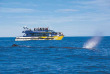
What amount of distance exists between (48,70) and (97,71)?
251 inches

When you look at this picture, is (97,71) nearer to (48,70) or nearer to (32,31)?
(48,70)

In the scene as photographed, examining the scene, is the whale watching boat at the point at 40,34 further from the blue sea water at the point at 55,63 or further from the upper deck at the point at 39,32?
the blue sea water at the point at 55,63

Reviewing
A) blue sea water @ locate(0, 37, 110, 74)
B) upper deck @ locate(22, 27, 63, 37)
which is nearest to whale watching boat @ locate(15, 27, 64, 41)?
upper deck @ locate(22, 27, 63, 37)

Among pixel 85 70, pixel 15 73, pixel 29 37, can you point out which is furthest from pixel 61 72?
pixel 29 37

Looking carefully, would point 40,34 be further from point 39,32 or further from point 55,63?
point 55,63

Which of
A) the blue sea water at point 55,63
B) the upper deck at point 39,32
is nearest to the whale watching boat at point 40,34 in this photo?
the upper deck at point 39,32

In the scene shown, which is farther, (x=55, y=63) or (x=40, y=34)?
(x=40, y=34)

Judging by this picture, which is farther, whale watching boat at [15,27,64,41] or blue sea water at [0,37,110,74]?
whale watching boat at [15,27,64,41]

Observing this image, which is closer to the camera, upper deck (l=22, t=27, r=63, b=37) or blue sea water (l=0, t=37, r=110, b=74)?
blue sea water (l=0, t=37, r=110, b=74)

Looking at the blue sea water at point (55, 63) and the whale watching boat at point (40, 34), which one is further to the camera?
the whale watching boat at point (40, 34)

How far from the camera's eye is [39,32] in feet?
458

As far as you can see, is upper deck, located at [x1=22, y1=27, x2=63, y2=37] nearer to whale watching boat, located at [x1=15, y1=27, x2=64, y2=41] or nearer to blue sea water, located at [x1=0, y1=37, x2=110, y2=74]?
whale watching boat, located at [x1=15, y1=27, x2=64, y2=41]

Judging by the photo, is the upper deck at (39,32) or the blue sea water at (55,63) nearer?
the blue sea water at (55,63)

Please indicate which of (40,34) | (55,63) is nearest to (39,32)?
(40,34)
